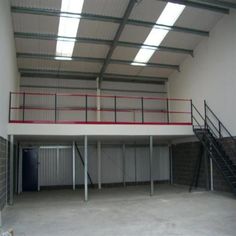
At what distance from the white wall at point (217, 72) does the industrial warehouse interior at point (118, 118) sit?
0.04m

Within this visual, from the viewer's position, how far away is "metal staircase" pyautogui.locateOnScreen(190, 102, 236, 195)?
969cm

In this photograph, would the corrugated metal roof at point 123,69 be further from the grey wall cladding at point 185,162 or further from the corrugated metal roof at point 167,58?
the grey wall cladding at point 185,162

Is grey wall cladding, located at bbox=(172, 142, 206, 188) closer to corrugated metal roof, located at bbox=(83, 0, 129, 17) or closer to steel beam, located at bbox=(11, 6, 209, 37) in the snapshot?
steel beam, located at bbox=(11, 6, 209, 37)

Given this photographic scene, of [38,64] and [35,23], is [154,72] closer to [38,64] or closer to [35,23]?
[38,64]

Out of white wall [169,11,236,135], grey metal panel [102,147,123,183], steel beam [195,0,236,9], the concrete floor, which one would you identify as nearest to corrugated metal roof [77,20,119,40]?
steel beam [195,0,236,9]

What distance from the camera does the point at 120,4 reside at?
9766 millimetres

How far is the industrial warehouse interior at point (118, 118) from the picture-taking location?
7.55 m

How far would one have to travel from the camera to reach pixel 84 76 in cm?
1472

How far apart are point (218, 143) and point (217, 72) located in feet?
8.50

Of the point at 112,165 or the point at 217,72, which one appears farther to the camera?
the point at 112,165

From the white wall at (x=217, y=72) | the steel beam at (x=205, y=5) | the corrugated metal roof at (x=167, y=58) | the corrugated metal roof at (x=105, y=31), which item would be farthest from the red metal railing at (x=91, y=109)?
the steel beam at (x=205, y=5)

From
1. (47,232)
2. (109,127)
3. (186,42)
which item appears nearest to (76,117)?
(109,127)

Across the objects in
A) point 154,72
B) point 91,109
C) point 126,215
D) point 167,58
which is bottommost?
point 126,215

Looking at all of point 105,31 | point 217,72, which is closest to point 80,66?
point 105,31
